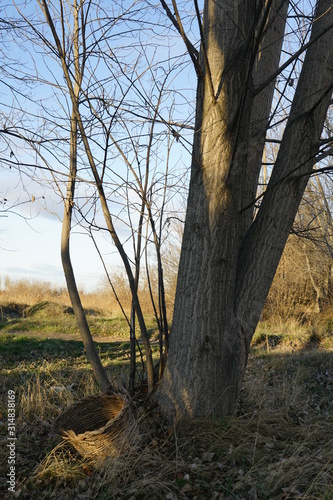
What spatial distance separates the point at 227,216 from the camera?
3877mm

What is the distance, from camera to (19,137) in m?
4.43

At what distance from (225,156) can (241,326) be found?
147 centimetres

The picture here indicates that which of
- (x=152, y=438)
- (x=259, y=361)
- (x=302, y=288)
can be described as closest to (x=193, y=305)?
(x=152, y=438)

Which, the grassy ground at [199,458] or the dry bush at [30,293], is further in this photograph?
the dry bush at [30,293]

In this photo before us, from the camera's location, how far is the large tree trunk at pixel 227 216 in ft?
12.6

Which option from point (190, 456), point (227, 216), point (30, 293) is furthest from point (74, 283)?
point (30, 293)

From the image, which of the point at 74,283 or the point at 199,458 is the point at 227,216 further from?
the point at 199,458

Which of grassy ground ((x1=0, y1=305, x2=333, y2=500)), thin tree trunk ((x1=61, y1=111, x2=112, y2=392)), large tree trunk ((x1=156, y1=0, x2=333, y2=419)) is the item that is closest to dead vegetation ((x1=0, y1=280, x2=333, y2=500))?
grassy ground ((x1=0, y1=305, x2=333, y2=500))

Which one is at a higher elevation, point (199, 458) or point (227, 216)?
point (227, 216)

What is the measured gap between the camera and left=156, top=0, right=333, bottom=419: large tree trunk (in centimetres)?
384

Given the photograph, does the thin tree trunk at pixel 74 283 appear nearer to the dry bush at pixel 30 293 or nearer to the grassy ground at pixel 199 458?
the grassy ground at pixel 199 458

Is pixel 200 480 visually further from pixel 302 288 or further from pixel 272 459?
pixel 302 288

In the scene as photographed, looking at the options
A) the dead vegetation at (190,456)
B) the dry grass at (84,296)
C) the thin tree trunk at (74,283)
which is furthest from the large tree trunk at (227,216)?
the dry grass at (84,296)

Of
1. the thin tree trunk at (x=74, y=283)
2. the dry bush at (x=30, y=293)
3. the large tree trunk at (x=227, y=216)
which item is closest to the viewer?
the large tree trunk at (x=227, y=216)
